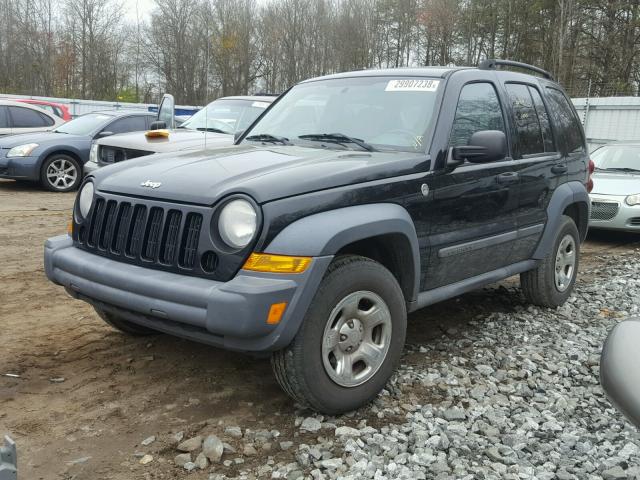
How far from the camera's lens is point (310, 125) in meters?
4.29

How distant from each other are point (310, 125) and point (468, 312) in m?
2.12

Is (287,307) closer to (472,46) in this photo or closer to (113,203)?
(113,203)

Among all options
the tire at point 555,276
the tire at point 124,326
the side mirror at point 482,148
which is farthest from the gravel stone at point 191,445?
the tire at point 555,276

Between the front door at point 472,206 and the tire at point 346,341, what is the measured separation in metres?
0.54

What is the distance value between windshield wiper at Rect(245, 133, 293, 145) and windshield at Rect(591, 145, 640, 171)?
24.7 feet

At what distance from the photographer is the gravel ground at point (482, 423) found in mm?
2840

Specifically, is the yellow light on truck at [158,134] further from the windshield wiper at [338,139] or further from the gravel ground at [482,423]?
the gravel ground at [482,423]

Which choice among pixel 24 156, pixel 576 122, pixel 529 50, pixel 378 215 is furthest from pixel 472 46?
pixel 378 215

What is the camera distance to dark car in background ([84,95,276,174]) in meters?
7.64

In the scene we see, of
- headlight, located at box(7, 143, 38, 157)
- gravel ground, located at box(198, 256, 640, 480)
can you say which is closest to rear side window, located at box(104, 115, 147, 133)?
headlight, located at box(7, 143, 38, 157)

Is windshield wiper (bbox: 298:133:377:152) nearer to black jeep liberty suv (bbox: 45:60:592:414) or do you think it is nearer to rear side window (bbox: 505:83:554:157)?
black jeep liberty suv (bbox: 45:60:592:414)

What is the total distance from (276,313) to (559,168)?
319 cm

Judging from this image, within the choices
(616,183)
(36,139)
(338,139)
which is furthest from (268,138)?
(36,139)

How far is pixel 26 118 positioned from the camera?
12.7 metres
